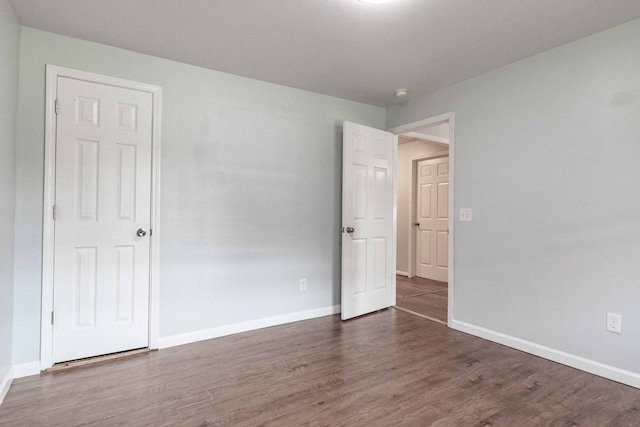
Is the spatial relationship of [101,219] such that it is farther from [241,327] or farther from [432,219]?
[432,219]

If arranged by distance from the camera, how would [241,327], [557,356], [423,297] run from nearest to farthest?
1. [557,356]
2. [241,327]
3. [423,297]

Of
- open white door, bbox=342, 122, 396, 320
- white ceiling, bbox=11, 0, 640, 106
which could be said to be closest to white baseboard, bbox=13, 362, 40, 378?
white ceiling, bbox=11, 0, 640, 106

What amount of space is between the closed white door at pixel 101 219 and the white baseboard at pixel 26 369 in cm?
12

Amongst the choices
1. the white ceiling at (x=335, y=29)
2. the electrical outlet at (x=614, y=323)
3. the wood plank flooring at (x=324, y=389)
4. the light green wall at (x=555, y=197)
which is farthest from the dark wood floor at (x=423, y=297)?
the white ceiling at (x=335, y=29)

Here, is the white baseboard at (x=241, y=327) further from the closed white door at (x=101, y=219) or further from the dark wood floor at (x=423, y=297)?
the dark wood floor at (x=423, y=297)

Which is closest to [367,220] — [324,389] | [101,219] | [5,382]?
[324,389]

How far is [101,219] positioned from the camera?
246cm

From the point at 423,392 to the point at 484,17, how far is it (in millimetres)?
2301

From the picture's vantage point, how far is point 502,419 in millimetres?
1755

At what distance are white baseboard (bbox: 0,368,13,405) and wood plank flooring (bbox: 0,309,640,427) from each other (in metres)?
0.04

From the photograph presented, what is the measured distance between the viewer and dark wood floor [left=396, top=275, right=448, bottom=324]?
3.65 m

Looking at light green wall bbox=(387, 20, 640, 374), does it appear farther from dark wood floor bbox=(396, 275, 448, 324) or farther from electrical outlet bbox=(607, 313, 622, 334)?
dark wood floor bbox=(396, 275, 448, 324)

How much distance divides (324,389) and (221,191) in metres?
1.76

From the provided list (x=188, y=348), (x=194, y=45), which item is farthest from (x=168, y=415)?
(x=194, y=45)
